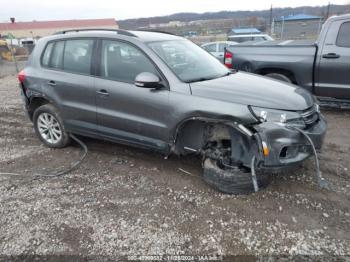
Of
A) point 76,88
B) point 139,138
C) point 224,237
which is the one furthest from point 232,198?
point 76,88

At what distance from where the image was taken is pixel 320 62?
6184 mm

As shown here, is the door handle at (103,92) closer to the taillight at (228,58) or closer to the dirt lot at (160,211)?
the dirt lot at (160,211)

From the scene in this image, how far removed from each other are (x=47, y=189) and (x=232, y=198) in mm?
2226

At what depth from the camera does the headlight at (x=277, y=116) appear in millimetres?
3285

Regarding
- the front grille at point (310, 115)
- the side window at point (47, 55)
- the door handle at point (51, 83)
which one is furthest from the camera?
the side window at point (47, 55)

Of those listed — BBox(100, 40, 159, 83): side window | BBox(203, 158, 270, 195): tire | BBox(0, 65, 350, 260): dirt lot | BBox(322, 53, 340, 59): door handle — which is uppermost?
BBox(100, 40, 159, 83): side window

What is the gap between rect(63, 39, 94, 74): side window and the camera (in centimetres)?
443

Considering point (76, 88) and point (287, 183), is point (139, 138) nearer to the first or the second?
point (76, 88)

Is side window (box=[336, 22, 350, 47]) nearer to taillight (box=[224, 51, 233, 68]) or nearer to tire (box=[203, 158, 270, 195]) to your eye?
taillight (box=[224, 51, 233, 68])

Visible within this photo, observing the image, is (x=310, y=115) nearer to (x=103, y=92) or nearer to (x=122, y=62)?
(x=122, y=62)

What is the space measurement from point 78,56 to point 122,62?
79 cm

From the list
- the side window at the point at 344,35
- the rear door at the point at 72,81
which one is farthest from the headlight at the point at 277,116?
the side window at the point at 344,35

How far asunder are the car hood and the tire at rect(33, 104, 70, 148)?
2355 mm

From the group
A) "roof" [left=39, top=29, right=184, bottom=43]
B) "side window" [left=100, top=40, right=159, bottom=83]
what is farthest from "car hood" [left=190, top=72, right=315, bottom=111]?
"roof" [left=39, top=29, right=184, bottom=43]
